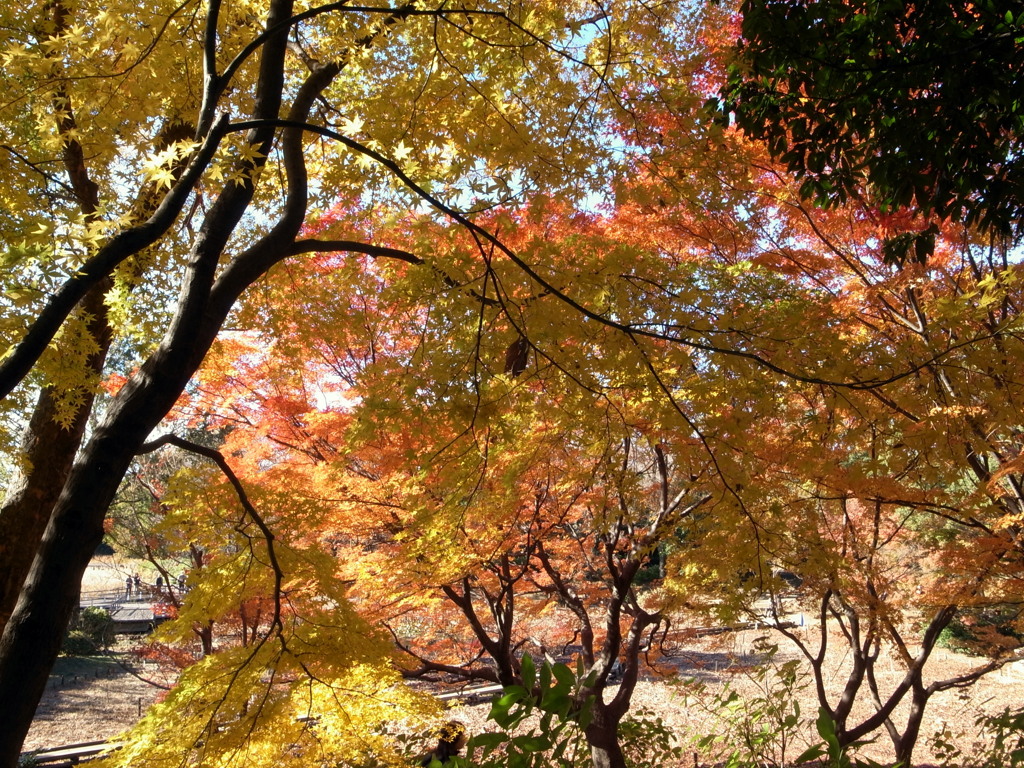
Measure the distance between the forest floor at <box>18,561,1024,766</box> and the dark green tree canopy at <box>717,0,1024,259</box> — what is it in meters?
7.33

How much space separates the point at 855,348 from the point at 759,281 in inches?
49.3

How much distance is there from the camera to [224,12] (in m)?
3.54

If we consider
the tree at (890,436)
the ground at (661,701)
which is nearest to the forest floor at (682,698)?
the ground at (661,701)

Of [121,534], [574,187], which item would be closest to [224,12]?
[574,187]

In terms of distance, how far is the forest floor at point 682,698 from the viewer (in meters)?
10.4

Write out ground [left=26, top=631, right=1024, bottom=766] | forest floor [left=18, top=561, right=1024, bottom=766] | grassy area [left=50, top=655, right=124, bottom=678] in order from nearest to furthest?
forest floor [left=18, top=561, right=1024, bottom=766] < ground [left=26, top=631, right=1024, bottom=766] < grassy area [left=50, top=655, right=124, bottom=678]

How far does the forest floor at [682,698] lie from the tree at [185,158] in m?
7.55

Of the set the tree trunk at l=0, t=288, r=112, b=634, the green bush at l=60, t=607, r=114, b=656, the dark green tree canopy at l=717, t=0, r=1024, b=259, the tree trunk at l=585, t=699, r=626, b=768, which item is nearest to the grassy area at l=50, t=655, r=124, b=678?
the green bush at l=60, t=607, r=114, b=656

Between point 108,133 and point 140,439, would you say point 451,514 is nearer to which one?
point 140,439

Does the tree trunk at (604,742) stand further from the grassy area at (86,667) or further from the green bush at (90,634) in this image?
the green bush at (90,634)

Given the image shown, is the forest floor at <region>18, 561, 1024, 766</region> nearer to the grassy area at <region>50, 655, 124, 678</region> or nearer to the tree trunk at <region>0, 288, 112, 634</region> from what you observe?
the grassy area at <region>50, 655, 124, 678</region>

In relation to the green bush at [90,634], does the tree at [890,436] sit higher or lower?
higher

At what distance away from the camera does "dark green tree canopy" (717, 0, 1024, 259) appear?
2.39 metres

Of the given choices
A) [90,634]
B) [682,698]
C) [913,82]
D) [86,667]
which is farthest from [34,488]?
[90,634]
